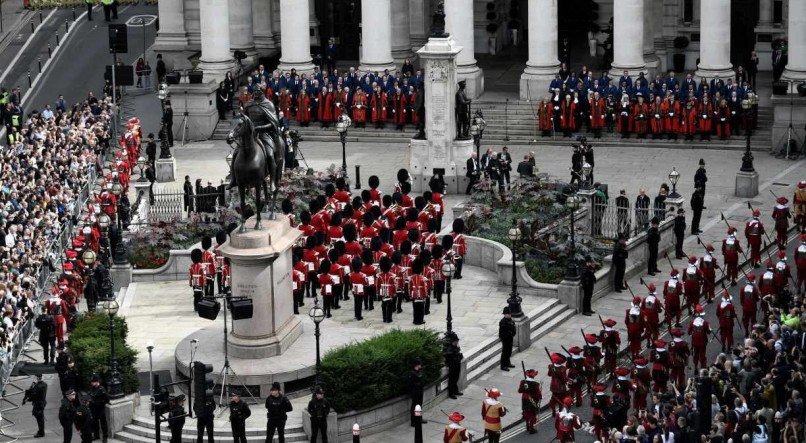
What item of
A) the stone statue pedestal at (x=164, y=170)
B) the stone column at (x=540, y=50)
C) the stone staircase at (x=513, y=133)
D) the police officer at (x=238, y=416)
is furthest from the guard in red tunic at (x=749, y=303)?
the stone column at (x=540, y=50)

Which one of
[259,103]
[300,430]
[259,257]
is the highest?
[259,103]

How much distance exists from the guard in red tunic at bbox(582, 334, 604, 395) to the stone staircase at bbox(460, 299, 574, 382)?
318 cm

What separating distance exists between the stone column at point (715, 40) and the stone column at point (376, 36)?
1237cm

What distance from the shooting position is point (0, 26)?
93.7 metres

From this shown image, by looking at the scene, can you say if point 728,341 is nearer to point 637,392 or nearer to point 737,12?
point 637,392

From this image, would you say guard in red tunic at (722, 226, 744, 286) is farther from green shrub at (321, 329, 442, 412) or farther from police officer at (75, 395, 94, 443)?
police officer at (75, 395, 94, 443)

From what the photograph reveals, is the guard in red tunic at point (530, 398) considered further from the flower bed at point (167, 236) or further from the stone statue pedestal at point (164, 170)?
the stone statue pedestal at point (164, 170)

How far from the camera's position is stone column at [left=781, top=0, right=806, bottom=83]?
229 ft

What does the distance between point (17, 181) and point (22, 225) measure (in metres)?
4.71

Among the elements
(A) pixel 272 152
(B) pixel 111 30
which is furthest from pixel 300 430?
(B) pixel 111 30

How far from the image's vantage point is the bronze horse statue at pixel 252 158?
43062 millimetres

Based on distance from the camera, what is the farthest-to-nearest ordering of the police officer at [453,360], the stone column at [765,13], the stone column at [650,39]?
the stone column at [765,13] < the stone column at [650,39] < the police officer at [453,360]

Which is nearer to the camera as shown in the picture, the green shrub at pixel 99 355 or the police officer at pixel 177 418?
the police officer at pixel 177 418

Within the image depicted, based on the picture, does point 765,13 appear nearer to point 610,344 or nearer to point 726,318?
point 726,318
